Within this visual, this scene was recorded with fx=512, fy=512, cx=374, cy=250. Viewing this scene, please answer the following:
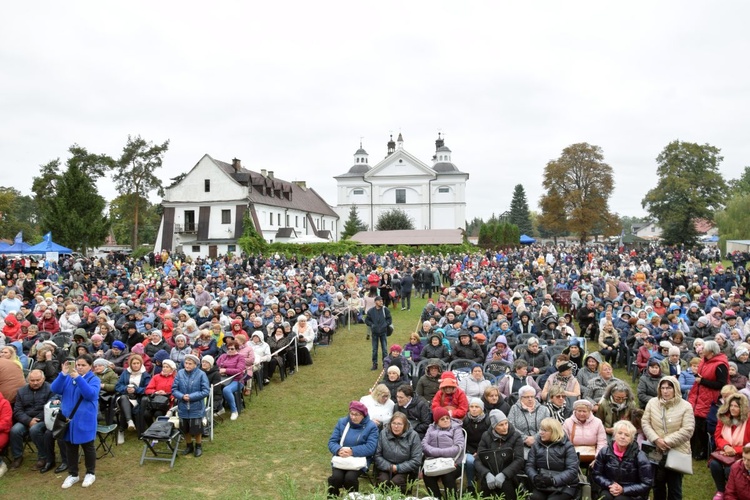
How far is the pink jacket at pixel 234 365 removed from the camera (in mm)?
8539

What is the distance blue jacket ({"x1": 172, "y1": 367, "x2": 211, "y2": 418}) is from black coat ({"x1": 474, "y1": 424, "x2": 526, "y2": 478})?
3703mm

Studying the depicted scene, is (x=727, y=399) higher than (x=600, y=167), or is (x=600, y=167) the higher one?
(x=600, y=167)

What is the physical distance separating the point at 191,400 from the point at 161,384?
42.6 inches

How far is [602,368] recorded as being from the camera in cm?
696

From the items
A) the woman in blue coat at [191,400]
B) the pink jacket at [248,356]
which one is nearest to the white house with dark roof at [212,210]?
the pink jacket at [248,356]

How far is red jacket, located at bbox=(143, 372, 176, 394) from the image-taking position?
757cm

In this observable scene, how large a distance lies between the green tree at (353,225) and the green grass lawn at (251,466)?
145 feet

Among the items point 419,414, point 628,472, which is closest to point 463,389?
point 419,414

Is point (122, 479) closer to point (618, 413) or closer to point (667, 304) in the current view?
point (618, 413)

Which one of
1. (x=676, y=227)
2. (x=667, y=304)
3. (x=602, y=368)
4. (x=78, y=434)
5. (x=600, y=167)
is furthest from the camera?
(x=600, y=167)

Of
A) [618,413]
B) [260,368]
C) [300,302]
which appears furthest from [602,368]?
[300,302]

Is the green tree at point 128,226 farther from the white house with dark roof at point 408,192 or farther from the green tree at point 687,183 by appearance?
the green tree at point 687,183

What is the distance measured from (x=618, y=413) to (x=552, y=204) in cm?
5161

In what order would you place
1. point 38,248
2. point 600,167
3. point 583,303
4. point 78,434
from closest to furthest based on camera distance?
point 78,434, point 583,303, point 38,248, point 600,167
